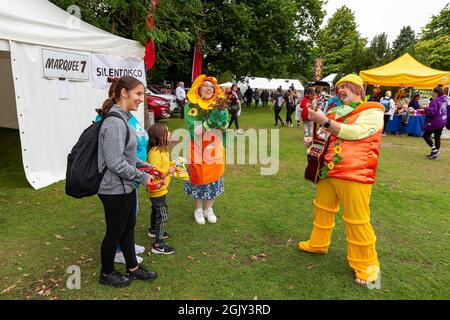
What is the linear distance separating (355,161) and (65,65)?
5.25 m

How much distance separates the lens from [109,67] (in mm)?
7043

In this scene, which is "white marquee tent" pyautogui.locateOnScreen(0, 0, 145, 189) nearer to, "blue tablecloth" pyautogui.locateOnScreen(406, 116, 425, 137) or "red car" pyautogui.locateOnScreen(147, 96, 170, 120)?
"red car" pyautogui.locateOnScreen(147, 96, 170, 120)

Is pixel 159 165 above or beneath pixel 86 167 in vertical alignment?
beneath

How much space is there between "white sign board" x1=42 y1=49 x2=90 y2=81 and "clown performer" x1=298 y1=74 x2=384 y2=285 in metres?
4.72

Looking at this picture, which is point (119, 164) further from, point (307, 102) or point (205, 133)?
point (307, 102)

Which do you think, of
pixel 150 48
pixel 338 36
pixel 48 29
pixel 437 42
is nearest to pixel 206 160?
pixel 48 29

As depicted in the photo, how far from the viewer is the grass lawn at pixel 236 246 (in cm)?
311

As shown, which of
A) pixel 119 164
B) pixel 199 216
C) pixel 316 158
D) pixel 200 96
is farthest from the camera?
pixel 199 216

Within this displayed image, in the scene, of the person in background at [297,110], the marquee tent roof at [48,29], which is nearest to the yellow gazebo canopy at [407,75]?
the person in background at [297,110]

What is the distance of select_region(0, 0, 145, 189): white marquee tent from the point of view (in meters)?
5.32

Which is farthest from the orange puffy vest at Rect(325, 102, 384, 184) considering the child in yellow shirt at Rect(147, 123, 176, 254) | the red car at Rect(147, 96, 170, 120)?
the red car at Rect(147, 96, 170, 120)

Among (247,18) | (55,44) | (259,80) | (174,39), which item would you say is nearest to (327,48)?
(259,80)

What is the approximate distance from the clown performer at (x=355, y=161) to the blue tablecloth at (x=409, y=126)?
12.4 meters
